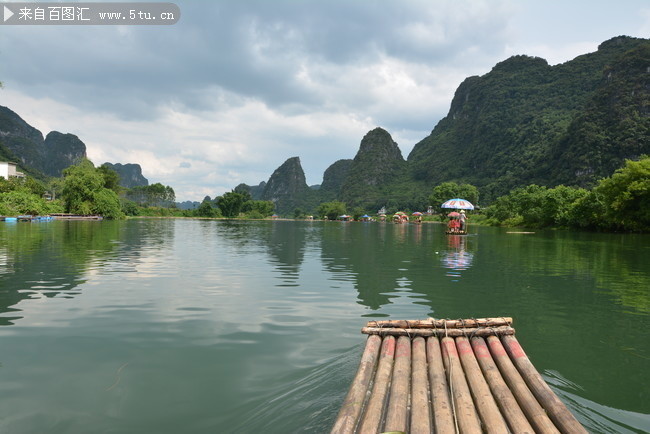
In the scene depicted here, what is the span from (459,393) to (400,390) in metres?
0.69

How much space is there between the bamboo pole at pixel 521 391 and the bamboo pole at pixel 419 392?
3.30 ft

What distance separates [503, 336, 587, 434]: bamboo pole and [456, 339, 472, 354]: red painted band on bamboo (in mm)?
557

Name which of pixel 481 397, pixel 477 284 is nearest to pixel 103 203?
pixel 477 284

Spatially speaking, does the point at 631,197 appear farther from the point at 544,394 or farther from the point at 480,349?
the point at 544,394

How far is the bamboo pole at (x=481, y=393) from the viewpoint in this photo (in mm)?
3848

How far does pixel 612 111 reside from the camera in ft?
396

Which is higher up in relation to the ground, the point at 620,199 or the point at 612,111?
the point at 612,111

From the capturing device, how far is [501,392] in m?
4.44

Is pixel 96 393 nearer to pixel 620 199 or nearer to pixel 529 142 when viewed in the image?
pixel 620 199

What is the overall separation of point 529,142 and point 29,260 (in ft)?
614

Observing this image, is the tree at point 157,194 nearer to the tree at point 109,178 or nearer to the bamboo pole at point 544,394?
the tree at point 109,178

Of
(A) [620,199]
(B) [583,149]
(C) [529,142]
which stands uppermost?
(C) [529,142]

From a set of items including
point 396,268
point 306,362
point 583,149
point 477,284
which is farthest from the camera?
point 583,149

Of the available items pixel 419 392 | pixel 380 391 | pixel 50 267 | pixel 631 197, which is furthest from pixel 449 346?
pixel 631 197
